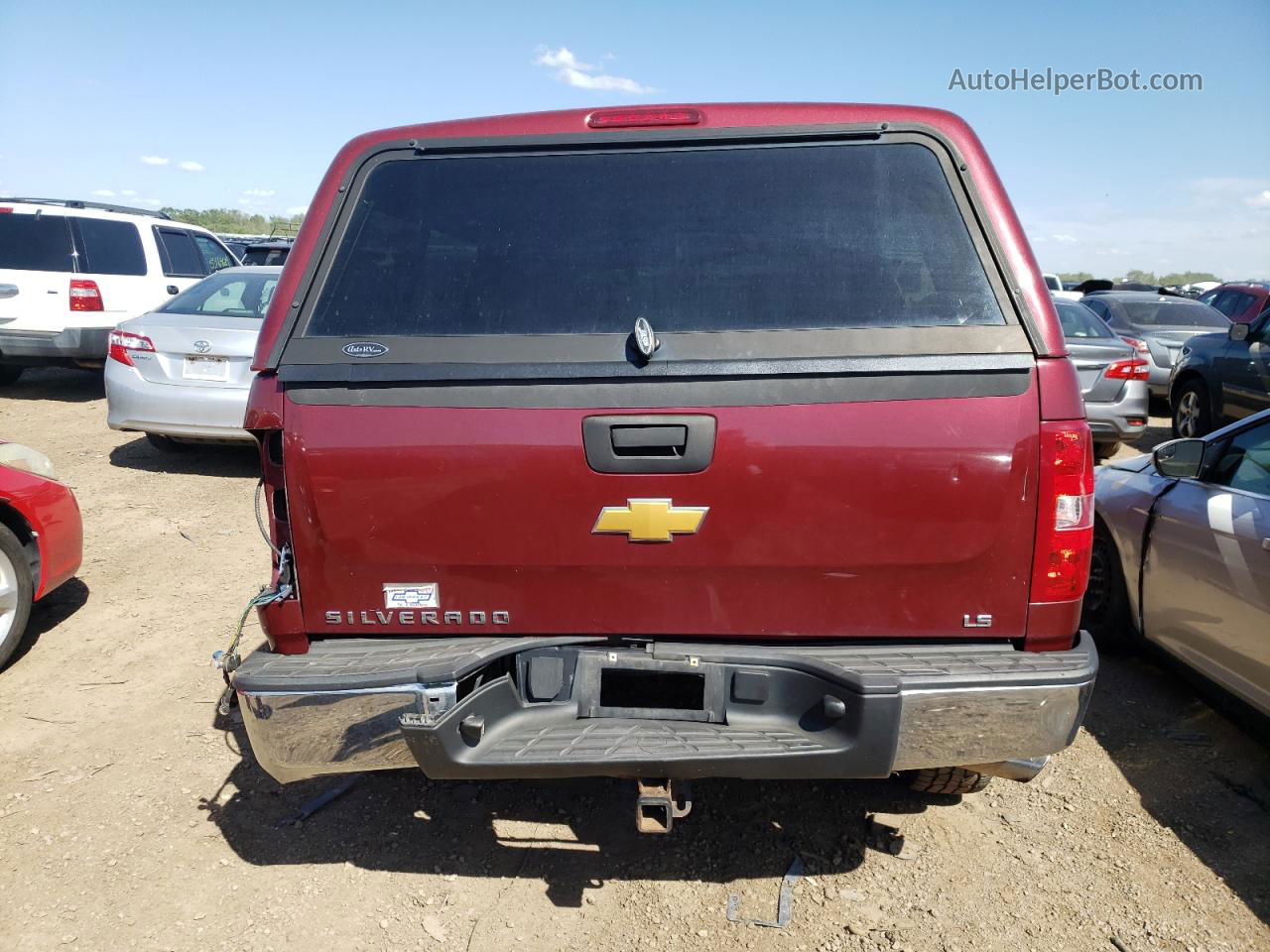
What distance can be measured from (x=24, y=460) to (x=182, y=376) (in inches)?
103

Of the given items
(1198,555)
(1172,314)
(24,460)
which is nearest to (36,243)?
(24,460)

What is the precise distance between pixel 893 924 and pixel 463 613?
159 cm

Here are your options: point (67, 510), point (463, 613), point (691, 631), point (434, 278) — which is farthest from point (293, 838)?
point (67, 510)

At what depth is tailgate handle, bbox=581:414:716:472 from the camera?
236cm

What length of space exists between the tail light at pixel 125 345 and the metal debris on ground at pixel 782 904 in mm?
6568

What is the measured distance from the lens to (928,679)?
226 cm

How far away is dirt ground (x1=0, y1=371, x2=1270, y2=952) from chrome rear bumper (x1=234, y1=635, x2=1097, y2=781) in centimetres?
68

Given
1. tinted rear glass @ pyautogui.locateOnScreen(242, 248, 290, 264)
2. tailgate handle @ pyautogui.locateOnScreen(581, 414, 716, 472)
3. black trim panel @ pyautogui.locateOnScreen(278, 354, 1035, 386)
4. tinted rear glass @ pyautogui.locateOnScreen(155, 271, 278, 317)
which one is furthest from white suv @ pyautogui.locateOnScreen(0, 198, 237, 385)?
tailgate handle @ pyautogui.locateOnScreen(581, 414, 716, 472)

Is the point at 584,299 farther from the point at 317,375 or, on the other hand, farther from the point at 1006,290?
the point at 1006,290

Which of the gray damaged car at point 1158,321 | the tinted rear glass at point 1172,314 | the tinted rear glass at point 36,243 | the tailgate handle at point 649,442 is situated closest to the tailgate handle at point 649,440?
the tailgate handle at point 649,442

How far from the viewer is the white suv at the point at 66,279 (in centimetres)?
979

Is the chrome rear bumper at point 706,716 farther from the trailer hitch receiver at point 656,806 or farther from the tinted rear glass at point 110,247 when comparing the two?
the tinted rear glass at point 110,247

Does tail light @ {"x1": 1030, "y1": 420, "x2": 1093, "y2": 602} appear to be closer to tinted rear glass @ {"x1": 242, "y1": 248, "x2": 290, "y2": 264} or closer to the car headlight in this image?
the car headlight

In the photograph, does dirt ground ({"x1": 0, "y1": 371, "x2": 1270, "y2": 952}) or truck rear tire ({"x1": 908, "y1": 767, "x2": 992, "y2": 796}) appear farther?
truck rear tire ({"x1": 908, "y1": 767, "x2": 992, "y2": 796})
